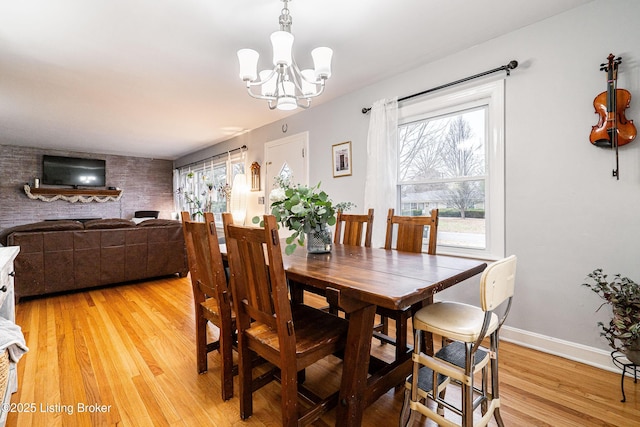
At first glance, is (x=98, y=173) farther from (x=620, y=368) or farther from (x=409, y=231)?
(x=620, y=368)

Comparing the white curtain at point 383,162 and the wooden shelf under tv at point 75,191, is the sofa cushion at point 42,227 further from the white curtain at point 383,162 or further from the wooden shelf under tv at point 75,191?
the wooden shelf under tv at point 75,191

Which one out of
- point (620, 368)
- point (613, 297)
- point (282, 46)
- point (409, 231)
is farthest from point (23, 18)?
point (620, 368)

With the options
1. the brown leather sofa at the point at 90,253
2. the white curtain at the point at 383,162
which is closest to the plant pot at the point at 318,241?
the white curtain at the point at 383,162

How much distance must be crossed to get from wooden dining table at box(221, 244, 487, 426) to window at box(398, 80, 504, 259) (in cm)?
111

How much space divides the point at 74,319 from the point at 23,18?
8.34ft

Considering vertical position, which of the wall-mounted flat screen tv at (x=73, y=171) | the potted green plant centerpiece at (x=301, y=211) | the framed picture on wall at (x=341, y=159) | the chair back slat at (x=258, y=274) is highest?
the wall-mounted flat screen tv at (x=73, y=171)

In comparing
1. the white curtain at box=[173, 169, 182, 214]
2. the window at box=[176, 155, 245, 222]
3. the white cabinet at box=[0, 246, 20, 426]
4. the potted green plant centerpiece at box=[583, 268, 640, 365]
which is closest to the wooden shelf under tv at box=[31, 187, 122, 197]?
the white curtain at box=[173, 169, 182, 214]

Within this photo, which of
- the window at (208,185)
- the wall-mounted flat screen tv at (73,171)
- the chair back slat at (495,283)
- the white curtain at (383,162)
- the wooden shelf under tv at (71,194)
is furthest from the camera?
the wall-mounted flat screen tv at (73,171)

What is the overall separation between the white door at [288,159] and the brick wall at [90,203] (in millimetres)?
4753

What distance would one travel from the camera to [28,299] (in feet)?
11.5

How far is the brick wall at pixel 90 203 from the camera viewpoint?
6285 millimetres

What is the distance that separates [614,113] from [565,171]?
1.41 ft

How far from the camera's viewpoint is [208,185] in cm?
641

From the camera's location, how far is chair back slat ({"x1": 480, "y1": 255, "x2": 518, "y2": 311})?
1.05 metres
